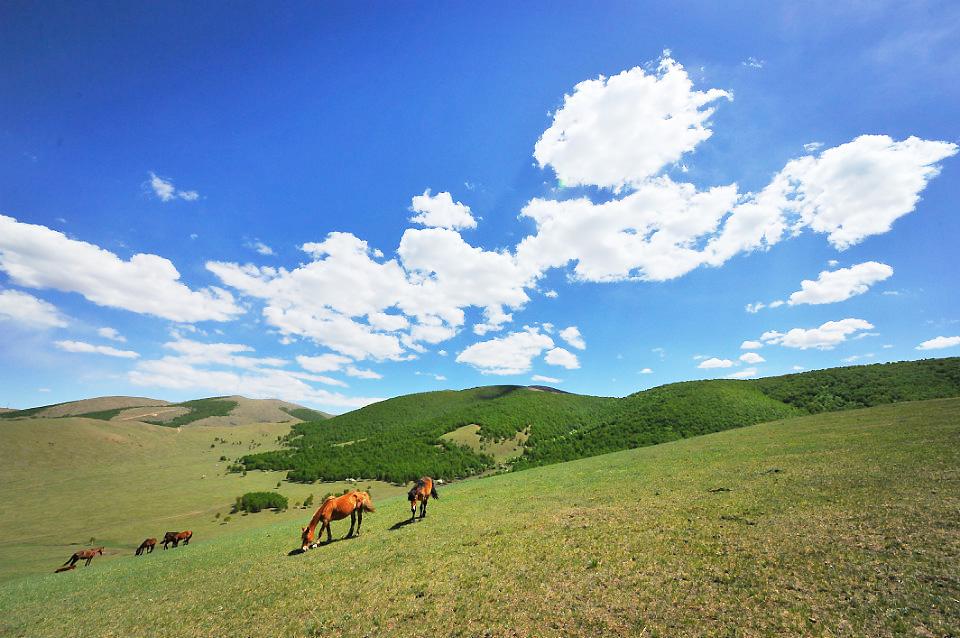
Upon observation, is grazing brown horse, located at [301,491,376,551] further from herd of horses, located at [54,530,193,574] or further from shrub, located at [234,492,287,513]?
shrub, located at [234,492,287,513]

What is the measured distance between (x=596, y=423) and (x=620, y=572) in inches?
3035

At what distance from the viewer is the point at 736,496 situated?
543 inches

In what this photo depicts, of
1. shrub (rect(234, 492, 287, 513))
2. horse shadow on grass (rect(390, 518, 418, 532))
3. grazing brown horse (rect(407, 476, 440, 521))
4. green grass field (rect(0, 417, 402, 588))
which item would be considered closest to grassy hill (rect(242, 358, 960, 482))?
green grass field (rect(0, 417, 402, 588))

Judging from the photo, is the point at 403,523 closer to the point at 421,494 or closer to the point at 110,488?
the point at 421,494

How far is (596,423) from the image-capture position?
8069 centimetres

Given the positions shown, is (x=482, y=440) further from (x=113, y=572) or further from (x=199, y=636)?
(x=199, y=636)

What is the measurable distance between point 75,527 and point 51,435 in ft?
219

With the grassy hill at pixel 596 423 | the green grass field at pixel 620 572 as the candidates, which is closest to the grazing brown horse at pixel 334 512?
the green grass field at pixel 620 572

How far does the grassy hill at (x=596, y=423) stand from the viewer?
56250 mm

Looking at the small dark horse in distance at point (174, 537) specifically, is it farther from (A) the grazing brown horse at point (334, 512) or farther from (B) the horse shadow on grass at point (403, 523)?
(B) the horse shadow on grass at point (403, 523)

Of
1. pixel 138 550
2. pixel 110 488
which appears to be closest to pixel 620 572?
pixel 138 550

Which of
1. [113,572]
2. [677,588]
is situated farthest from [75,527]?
[677,588]

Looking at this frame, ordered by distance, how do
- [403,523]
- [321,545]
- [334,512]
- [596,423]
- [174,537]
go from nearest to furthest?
[321,545]
[334,512]
[403,523]
[174,537]
[596,423]

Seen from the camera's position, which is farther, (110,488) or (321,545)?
(110,488)
